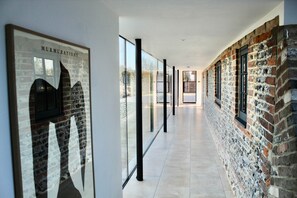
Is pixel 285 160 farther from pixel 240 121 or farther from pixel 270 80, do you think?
pixel 240 121

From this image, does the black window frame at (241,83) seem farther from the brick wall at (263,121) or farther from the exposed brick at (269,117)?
the exposed brick at (269,117)

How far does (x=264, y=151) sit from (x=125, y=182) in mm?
2888

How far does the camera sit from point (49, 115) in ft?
5.20

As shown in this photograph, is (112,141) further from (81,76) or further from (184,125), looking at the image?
(184,125)

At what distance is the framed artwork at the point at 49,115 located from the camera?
4.21 feet

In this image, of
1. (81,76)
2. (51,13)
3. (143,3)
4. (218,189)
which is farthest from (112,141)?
(218,189)

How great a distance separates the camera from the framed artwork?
4.21 feet

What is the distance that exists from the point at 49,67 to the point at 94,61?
0.83 meters

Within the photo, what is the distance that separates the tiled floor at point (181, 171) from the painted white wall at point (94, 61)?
59.4 inches

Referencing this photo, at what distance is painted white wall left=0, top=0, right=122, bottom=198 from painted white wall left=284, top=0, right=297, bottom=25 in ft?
5.33

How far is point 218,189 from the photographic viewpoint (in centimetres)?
459

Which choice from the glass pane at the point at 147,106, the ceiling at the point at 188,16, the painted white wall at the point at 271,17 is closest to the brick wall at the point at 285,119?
the painted white wall at the point at 271,17

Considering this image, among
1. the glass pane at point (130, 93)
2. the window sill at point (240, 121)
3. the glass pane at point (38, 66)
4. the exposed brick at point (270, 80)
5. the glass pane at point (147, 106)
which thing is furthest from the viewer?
the glass pane at point (147, 106)

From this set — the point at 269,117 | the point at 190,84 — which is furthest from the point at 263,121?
the point at 190,84
